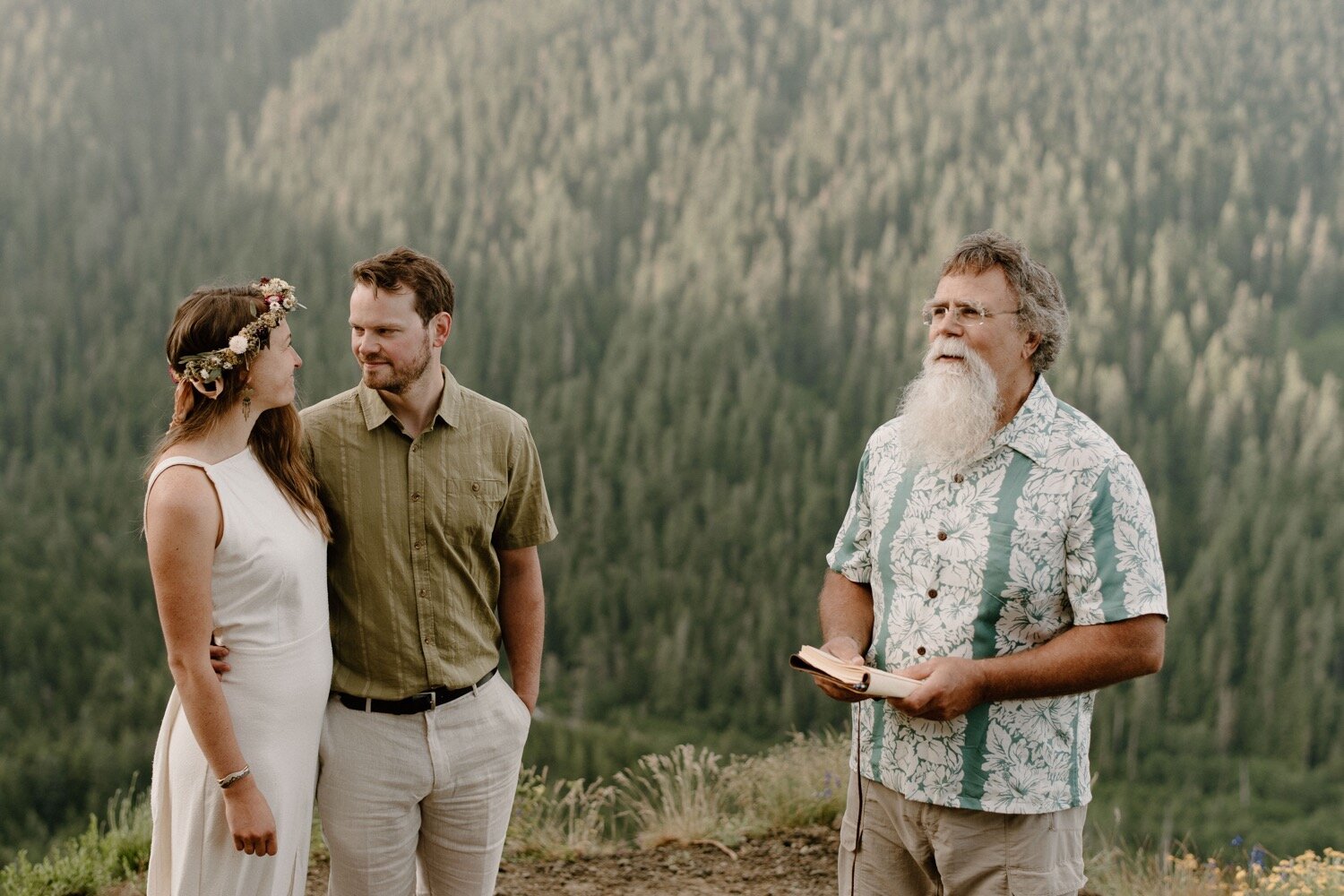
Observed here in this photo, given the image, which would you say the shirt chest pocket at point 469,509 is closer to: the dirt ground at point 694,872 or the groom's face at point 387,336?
the groom's face at point 387,336

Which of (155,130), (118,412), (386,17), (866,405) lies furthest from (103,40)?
(866,405)

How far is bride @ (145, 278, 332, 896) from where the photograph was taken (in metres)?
2.07

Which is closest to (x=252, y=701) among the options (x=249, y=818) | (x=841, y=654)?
(x=249, y=818)

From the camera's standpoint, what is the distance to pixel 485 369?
95.8 ft

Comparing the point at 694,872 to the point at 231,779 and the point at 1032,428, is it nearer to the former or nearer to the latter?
Result: the point at 231,779

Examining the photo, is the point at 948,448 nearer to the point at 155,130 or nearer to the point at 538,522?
the point at 538,522

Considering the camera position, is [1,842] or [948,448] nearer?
[948,448]

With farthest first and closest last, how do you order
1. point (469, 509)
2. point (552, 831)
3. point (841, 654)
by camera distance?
point (552, 831), point (469, 509), point (841, 654)

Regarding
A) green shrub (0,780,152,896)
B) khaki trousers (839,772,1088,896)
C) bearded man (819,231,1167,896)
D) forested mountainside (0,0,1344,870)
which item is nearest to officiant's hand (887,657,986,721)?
bearded man (819,231,1167,896)

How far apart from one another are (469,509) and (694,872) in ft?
9.85

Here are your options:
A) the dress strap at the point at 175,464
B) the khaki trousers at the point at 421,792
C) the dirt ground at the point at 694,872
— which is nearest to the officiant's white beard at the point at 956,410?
the khaki trousers at the point at 421,792

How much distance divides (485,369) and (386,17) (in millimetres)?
12553

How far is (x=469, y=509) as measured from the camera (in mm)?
2533

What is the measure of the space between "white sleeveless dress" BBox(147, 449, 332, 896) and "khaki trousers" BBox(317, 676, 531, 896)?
0.12 metres
